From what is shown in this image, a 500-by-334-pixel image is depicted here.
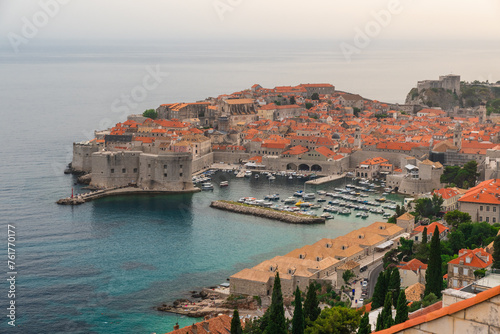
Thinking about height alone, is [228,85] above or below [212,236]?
above

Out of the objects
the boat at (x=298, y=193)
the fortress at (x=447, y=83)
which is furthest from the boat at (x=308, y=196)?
the fortress at (x=447, y=83)

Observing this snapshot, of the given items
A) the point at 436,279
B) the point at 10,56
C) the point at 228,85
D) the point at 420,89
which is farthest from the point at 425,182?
the point at 10,56

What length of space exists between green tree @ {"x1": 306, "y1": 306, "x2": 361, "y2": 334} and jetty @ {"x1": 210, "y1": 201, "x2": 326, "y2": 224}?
1266cm

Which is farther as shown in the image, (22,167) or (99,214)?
(22,167)

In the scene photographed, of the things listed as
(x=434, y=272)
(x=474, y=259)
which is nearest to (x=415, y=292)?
(x=434, y=272)

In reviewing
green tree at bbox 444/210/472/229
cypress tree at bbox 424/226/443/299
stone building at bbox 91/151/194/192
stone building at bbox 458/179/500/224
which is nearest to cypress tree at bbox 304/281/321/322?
cypress tree at bbox 424/226/443/299

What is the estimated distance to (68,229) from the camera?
2191 centimetres

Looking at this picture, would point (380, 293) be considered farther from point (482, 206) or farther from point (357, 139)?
point (357, 139)

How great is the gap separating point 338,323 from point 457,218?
10.7 meters

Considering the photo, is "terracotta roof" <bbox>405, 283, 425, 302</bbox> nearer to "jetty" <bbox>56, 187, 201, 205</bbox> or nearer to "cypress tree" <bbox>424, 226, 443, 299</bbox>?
"cypress tree" <bbox>424, 226, 443, 299</bbox>

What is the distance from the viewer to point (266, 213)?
940 inches

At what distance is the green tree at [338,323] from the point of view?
32.2ft

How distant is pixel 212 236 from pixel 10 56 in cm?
13993

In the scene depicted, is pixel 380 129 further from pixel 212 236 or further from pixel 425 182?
pixel 212 236
